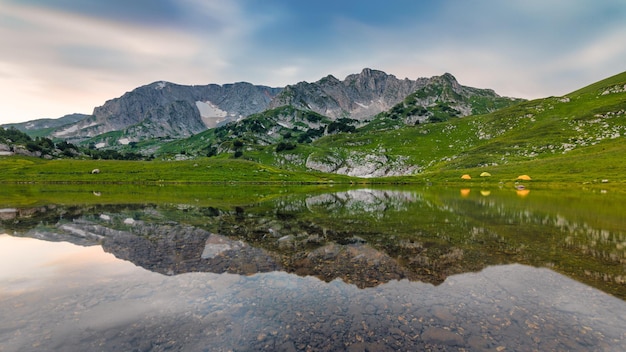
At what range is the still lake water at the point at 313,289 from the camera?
1049 cm

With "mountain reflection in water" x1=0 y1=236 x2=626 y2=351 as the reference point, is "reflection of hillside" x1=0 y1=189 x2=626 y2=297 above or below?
below

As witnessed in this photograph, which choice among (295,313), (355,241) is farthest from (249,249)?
(295,313)

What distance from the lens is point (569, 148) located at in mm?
149125

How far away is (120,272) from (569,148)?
633 ft

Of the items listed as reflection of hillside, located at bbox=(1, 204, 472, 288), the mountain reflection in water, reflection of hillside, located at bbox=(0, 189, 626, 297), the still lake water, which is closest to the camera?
the mountain reflection in water

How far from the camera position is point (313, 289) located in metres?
14.9

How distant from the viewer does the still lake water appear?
1049 centimetres

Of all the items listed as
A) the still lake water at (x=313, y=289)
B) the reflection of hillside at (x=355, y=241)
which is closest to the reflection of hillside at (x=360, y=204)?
the reflection of hillside at (x=355, y=241)

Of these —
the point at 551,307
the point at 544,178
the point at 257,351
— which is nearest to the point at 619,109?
the point at 544,178

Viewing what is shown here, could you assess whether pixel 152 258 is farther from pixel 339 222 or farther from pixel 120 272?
pixel 339 222

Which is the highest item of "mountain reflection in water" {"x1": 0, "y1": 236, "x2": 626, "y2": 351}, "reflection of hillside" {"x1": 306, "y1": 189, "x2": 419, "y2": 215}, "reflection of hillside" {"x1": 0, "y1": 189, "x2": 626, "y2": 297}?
"mountain reflection in water" {"x1": 0, "y1": 236, "x2": 626, "y2": 351}

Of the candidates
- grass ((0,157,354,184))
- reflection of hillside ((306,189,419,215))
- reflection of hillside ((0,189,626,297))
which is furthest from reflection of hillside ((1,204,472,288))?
grass ((0,157,354,184))

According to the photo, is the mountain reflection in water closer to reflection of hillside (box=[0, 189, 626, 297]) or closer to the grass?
reflection of hillside (box=[0, 189, 626, 297])

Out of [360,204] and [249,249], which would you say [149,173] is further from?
[249,249]
